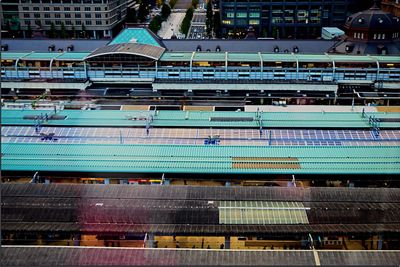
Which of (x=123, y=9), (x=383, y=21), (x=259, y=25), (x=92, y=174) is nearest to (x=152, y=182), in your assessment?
(x=92, y=174)

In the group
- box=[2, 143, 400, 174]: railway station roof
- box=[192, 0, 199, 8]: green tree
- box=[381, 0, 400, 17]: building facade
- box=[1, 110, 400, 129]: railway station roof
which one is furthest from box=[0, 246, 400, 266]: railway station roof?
box=[192, 0, 199, 8]: green tree

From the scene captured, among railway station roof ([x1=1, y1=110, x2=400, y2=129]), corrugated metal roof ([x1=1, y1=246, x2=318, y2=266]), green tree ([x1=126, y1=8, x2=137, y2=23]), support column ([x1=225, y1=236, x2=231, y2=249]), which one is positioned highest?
green tree ([x1=126, y1=8, x2=137, y2=23])

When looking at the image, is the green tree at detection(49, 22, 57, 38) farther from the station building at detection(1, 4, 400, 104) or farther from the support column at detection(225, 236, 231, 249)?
the support column at detection(225, 236, 231, 249)

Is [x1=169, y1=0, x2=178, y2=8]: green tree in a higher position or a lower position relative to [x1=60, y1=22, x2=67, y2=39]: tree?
higher

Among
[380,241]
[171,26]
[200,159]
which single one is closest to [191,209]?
[200,159]

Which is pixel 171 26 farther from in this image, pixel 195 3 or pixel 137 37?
pixel 137 37

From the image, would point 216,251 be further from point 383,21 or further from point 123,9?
point 123,9
